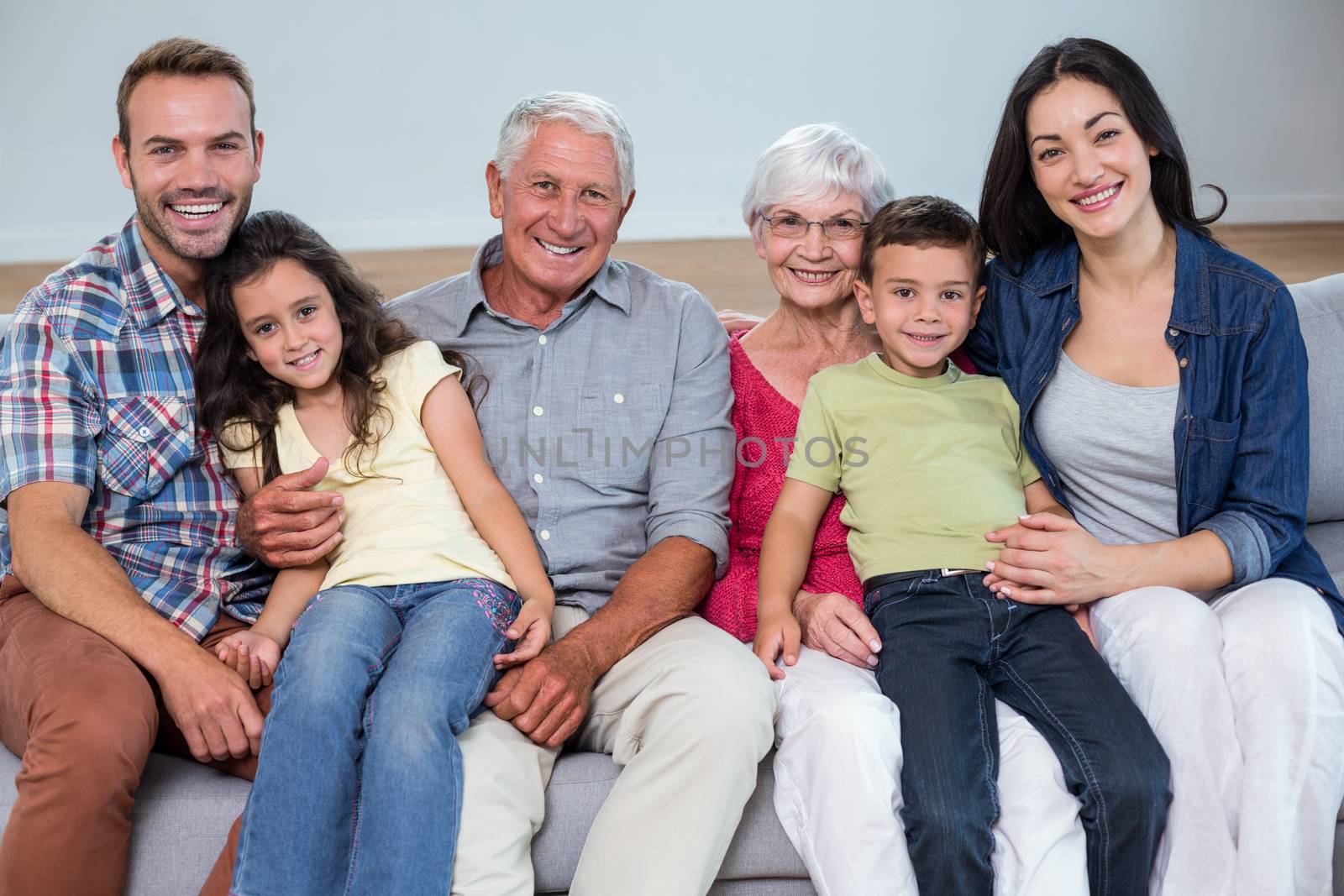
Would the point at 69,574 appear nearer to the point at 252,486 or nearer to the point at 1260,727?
the point at 252,486

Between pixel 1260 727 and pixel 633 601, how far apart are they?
0.91 m

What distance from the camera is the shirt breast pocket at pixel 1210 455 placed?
6.36 ft

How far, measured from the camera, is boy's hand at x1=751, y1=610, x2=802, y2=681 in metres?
1.87

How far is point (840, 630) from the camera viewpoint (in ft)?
6.30

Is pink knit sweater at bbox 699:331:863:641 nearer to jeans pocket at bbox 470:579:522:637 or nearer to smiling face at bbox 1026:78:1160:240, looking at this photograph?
jeans pocket at bbox 470:579:522:637

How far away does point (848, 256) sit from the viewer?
2.20m

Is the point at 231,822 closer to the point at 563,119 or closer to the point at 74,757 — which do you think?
the point at 74,757

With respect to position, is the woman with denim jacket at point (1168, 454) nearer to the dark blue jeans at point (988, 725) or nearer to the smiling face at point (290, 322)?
the dark blue jeans at point (988, 725)

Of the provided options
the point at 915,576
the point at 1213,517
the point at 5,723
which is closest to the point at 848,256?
the point at 915,576

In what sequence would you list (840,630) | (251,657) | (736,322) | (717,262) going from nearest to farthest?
(251,657) → (840,630) → (736,322) → (717,262)

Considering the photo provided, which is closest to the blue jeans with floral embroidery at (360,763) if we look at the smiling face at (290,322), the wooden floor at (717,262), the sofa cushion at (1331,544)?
the smiling face at (290,322)

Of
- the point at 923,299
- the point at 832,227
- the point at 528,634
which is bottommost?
the point at 528,634

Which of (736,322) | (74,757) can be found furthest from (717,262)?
(74,757)

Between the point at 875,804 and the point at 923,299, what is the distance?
0.83 meters
